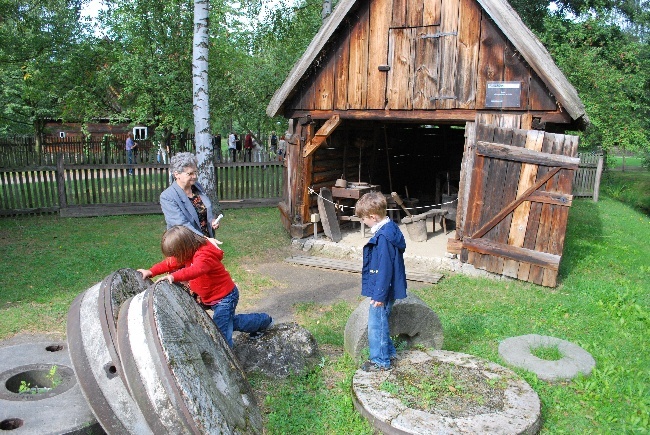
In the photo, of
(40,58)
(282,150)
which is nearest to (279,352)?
(40,58)

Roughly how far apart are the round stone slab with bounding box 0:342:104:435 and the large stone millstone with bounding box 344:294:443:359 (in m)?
2.20

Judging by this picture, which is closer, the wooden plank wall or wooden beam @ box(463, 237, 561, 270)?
wooden beam @ box(463, 237, 561, 270)

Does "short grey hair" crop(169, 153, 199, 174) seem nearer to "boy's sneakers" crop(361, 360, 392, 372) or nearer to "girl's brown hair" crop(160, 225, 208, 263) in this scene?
"girl's brown hair" crop(160, 225, 208, 263)

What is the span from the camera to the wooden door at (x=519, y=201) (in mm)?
6875

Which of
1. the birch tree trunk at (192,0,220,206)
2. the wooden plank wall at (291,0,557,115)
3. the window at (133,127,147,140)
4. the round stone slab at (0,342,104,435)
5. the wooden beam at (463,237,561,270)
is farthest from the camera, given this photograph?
the window at (133,127,147,140)

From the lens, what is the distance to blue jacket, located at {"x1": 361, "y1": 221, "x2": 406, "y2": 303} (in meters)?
4.03

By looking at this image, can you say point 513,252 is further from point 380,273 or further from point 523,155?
point 380,273

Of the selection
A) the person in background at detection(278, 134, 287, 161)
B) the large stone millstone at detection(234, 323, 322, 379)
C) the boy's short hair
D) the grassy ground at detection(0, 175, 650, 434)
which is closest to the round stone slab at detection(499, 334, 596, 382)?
the grassy ground at detection(0, 175, 650, 434)

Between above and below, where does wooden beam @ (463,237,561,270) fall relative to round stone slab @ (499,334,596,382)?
above

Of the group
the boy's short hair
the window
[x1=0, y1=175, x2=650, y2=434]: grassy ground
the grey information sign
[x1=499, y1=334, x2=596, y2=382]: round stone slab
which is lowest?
[x1=0, y1=175, x2=650, y2=434]: grassy ground

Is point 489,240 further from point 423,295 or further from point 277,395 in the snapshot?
point 277,395

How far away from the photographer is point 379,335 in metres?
4.22

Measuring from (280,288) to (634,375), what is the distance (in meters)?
4.42

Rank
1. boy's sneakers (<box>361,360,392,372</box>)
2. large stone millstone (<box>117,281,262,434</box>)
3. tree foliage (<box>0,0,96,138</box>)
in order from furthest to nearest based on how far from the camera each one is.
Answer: tree foliage (<box>0,0,96,138</box>)
boy's sneakers (<box>361,360,392,372</box>)
large stone millstone (<box>117,281,262,434</box>)
